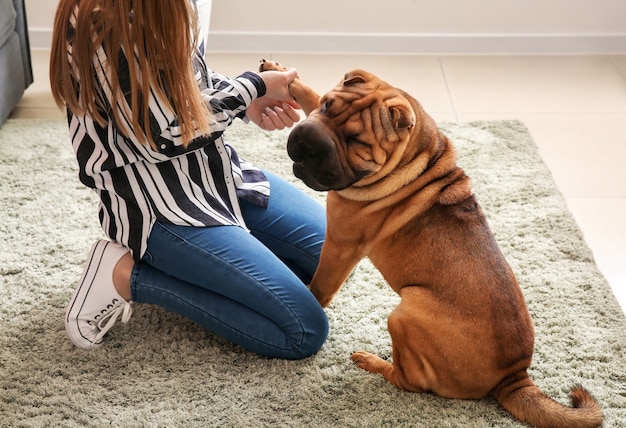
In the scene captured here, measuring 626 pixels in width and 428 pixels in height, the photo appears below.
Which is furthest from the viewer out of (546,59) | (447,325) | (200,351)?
(546,59)

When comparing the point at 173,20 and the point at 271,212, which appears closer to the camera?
the point at 173,20

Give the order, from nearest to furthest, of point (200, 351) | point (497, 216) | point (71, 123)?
point (71, 123)
point (200, 351)
point (497, 216)

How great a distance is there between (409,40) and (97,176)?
225cm

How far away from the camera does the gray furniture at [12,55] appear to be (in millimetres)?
2709

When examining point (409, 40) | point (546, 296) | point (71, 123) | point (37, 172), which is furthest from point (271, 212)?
point (409, 40)

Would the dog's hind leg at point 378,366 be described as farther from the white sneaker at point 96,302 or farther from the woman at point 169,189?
the white sneaker at point 96,302

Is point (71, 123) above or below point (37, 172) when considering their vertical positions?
above

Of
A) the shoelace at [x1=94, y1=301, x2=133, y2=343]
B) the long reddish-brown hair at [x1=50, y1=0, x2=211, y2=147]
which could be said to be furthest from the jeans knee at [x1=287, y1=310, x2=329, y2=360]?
the long reddish-brown hair at [x1=50, y1=0, x2=211, y2=147]

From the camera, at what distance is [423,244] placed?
1.57 metres

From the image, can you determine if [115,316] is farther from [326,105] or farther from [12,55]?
[12,55]

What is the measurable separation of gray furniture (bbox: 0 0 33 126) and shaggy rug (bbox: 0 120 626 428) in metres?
0.52

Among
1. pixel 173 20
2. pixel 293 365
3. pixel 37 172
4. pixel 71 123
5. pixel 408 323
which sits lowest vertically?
pixel 37 172

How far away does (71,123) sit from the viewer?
1.66m

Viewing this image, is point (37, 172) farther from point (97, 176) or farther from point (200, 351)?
point (200, 351)
